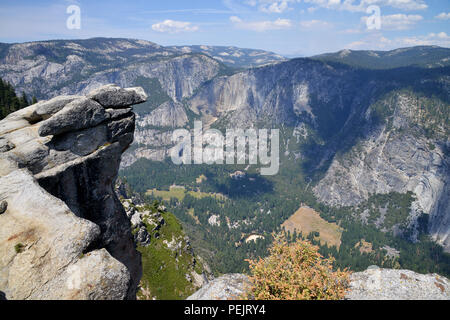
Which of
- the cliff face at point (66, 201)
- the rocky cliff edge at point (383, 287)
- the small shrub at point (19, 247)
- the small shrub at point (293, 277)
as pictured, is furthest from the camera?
the rocky cliff edge at point (383, 287)

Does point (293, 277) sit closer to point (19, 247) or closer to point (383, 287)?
point (383, 287)

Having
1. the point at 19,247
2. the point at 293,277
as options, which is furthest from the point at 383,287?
the point at 19,247

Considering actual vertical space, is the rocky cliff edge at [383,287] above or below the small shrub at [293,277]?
below

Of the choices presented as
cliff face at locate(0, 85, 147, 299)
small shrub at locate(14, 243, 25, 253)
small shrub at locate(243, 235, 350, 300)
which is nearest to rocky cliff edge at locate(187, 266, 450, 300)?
small shrub at locate(243, 235, 350, 300)

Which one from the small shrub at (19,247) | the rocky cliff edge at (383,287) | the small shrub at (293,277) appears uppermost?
the small shrub at (19,247)

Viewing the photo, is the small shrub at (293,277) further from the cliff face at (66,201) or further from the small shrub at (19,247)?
the small shrub at (19,247)

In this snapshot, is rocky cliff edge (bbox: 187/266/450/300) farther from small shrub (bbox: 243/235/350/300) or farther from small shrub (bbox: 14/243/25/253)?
small shrub (bbox: 14/243/25/253)

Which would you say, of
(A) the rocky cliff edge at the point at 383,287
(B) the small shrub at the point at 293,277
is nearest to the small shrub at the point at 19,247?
(A) the rocky cliff edge at the point at 383,287
